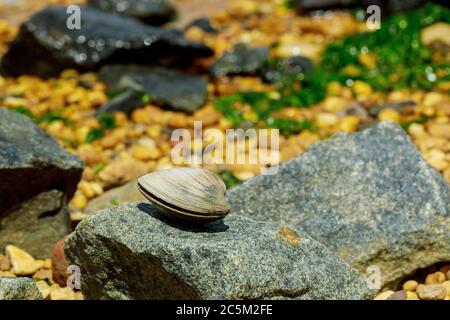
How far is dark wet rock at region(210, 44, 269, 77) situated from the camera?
11.2 metres

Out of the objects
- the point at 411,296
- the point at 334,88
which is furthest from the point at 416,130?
the point at 411,296

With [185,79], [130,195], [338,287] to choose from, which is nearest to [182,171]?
[338,287]

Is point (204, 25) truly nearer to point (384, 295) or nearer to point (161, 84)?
point (161, 84)

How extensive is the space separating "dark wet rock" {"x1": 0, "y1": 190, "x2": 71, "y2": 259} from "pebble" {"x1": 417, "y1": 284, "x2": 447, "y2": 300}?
9.91ft

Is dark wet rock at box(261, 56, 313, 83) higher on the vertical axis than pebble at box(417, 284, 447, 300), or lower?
higher

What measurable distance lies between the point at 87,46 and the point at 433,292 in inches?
242

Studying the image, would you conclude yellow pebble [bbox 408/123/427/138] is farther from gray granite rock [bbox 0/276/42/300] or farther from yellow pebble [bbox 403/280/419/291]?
gray granite rock [bbox 0/276/42/300]

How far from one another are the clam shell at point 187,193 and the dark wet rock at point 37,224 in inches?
64.5

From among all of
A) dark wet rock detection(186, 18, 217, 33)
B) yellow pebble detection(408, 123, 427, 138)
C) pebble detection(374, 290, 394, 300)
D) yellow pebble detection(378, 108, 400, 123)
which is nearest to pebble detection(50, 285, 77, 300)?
pebble detection(374, 290, 394, 300)

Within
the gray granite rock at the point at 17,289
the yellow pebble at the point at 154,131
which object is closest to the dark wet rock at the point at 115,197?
the yellow pebble at the point at 154,131

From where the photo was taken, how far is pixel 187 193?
580cm

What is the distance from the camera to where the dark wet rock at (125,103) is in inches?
396
